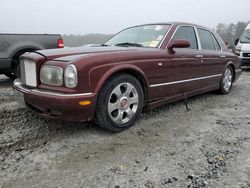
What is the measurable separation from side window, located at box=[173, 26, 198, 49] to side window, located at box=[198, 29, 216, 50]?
0.89 feet

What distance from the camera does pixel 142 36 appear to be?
414 centimetres

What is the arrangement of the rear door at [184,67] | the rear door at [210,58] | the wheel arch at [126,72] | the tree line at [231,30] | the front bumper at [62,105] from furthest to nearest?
the tree line at [231,30]
the rear door at [210,58]
the rear door at [184,67]
the wheel arch at [126,72]
the front bumper at [62,105]

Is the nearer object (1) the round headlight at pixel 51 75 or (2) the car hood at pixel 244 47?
(1) the round headlight at pixel 51 75

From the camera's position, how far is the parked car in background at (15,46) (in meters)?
5.93

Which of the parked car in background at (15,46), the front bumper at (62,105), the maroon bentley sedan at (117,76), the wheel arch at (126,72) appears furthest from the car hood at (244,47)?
the front bumper at (62,105)

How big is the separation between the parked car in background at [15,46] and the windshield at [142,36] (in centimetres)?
275

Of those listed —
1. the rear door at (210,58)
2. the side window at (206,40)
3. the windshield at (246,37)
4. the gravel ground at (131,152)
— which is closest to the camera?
the gravel ground at (131,152)

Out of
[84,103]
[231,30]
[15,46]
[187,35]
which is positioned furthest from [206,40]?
[231,30]

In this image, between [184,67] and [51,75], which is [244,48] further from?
[51,75]

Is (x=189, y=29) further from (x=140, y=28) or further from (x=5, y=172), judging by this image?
(x=5, y=172)

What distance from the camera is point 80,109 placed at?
9.04ft

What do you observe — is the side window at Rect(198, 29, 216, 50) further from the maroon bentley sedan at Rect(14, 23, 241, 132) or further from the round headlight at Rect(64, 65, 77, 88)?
the round headlight at Rect(64, 65, 77, 88)

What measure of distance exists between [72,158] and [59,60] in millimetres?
1126

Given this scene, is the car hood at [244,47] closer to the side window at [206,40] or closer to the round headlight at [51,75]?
the side window at [206,40]
